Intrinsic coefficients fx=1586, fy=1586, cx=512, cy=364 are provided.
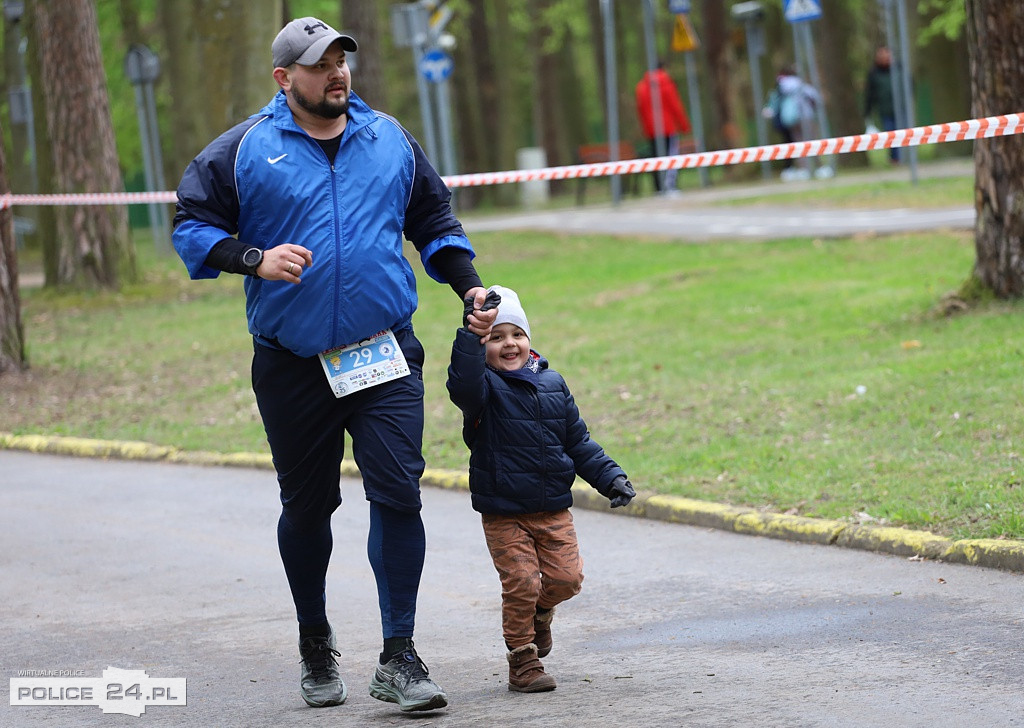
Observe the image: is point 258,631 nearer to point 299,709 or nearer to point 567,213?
point 299,709

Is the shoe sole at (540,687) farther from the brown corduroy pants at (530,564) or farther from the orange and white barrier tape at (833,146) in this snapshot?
the orange and white barrier tape at (833,146)

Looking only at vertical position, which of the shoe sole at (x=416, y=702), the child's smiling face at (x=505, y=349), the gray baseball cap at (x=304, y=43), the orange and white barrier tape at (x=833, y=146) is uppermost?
the gray baseball cap at (x=304, y=43)

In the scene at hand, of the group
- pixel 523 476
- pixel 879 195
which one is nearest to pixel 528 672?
pixel 523 476

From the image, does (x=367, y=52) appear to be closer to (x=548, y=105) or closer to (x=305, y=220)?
(x=548, y=105)

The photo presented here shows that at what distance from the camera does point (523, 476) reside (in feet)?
16.4

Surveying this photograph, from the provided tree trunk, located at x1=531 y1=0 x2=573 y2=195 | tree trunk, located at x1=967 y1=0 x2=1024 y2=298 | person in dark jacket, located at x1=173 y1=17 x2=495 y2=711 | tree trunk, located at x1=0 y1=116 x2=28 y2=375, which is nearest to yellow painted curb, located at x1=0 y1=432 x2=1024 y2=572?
person in dark jacket, located at x1=173 y1=17 x2=495 y2=711

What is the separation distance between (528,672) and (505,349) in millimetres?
1019

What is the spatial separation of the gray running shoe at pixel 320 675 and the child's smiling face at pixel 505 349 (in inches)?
40.9

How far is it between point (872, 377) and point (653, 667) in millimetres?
5034

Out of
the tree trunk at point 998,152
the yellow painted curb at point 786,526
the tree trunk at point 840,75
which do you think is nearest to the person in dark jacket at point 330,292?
the yellow painted curb at point 786,526

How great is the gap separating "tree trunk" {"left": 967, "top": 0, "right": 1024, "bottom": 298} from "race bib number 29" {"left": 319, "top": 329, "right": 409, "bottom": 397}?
715cm

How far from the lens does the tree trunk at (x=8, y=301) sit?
12711 mm

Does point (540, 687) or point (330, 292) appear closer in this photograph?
point (330, 292)

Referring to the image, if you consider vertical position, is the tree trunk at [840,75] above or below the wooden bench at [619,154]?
above
